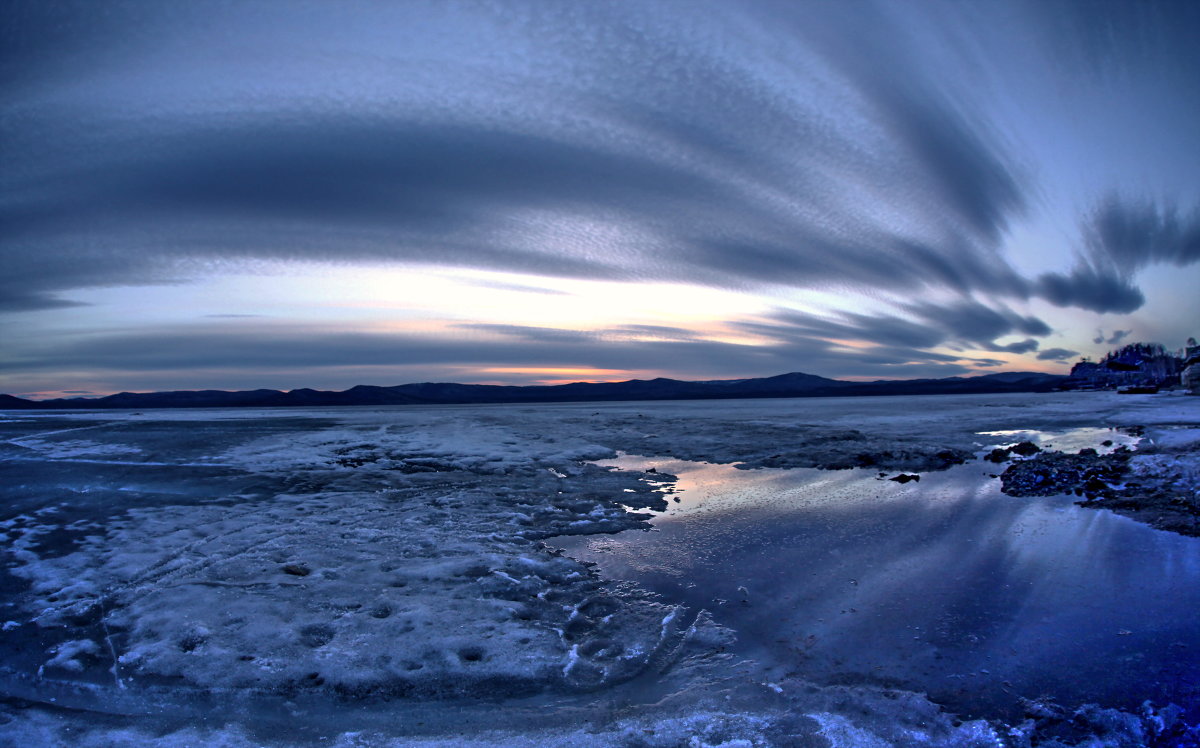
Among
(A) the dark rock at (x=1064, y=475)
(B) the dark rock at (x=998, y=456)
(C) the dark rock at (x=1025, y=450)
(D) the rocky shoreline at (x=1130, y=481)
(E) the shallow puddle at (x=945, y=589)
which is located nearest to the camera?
(E) the shallow puddle at (x=945, y=589)

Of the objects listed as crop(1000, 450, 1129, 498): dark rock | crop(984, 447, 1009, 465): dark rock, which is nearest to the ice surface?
crop(1000, 450, 1129, 498): dark rock

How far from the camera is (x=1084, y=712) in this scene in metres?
3.25

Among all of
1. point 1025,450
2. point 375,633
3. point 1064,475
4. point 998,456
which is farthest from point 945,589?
point 1025,450

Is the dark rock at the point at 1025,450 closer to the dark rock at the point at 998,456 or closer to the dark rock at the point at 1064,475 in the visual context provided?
the dark rock at the point at 998,456

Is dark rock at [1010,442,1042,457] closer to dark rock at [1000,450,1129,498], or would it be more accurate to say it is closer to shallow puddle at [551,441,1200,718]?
dark rock at [1000,450,1129,498]

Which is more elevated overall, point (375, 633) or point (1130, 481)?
point (1130, 481)

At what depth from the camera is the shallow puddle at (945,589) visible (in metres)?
3.71

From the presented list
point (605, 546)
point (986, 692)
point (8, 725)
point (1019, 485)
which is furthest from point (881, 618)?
point (1019, 485)

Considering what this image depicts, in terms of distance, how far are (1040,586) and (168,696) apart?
7239 mm

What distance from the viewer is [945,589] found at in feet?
17.2

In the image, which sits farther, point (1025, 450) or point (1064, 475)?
point (1025, 450)

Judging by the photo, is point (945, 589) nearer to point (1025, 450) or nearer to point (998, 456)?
point (998, 456)

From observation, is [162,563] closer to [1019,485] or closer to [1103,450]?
[1019,485]

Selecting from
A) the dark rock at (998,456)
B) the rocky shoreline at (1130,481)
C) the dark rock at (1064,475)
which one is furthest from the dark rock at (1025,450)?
the dark rock at (1064,475)
